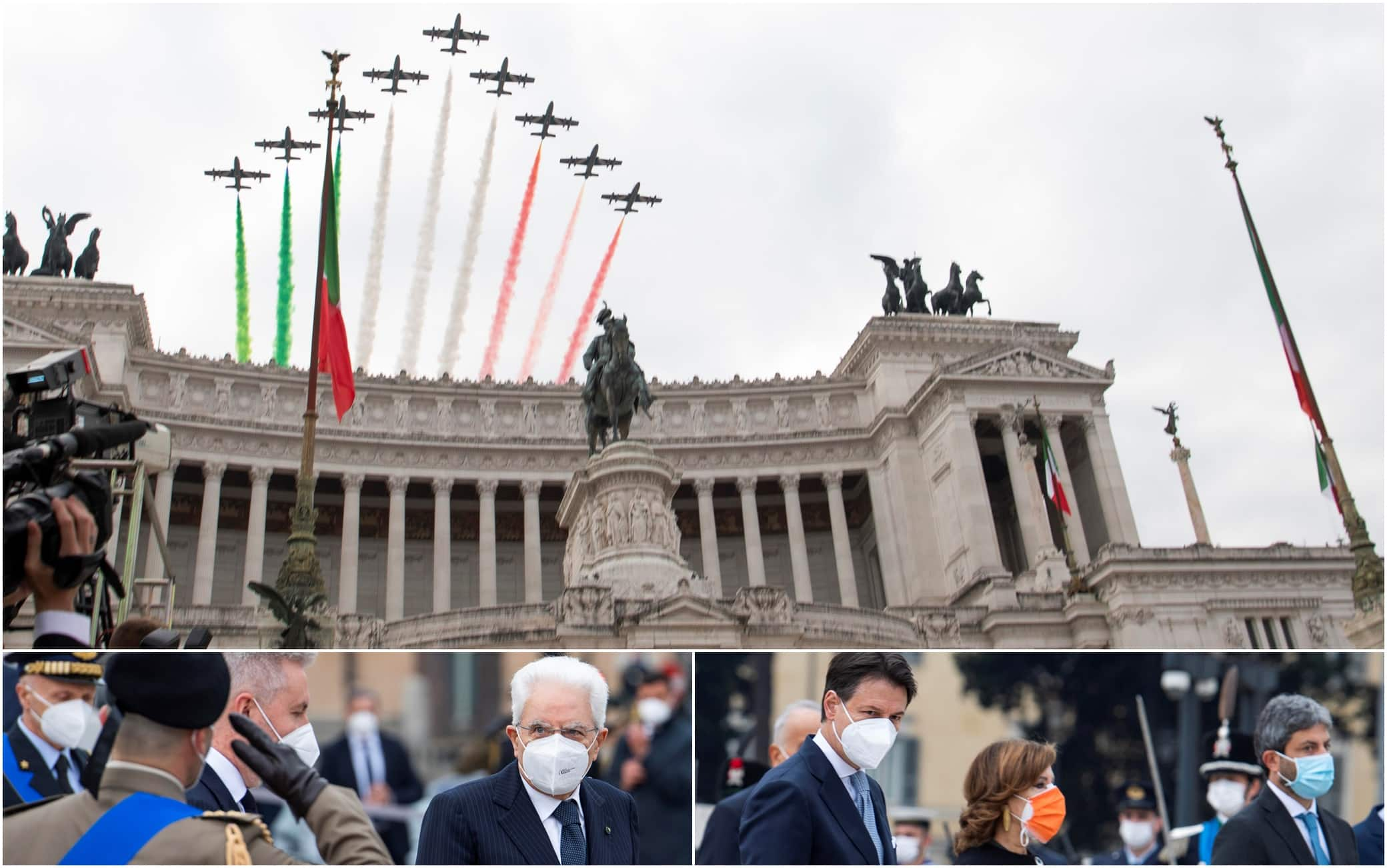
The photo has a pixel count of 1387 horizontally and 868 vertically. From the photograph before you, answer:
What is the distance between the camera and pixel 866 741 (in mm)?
9102

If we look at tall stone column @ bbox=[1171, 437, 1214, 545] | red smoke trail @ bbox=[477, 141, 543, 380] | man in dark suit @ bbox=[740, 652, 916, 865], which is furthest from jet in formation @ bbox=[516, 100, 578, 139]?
man in dark suit @ bbox=[740, 652, 916, 865]

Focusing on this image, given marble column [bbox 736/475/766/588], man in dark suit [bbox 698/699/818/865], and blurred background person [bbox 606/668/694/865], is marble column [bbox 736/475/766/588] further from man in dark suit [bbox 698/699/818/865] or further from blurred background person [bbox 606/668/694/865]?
man in dark suit [bbox 698/699/818/865]

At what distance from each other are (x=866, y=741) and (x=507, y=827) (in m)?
3.01

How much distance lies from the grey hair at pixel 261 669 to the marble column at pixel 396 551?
156 feet

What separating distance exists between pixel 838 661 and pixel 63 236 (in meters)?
66.4

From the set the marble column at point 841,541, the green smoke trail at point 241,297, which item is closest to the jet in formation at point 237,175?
the green smoke trail at point 241,297

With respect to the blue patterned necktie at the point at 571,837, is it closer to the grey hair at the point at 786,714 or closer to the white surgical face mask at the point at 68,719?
the grey hair at the point at 786,714

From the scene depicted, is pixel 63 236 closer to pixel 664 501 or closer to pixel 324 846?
pixel 664 501

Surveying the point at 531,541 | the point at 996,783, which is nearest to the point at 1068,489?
the point at 531,541

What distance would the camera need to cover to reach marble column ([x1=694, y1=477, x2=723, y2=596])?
6188 centimetres

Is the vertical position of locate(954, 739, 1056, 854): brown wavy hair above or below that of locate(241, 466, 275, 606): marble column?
below

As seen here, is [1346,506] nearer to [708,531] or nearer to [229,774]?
[229,774]

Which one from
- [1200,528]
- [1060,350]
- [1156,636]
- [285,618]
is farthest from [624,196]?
[285,618]

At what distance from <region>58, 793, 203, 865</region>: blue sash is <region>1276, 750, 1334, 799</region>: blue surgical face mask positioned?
9.17m
